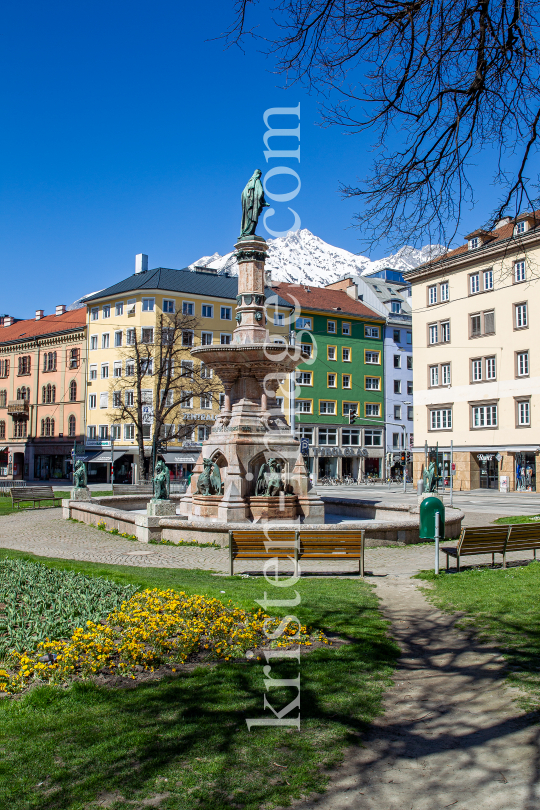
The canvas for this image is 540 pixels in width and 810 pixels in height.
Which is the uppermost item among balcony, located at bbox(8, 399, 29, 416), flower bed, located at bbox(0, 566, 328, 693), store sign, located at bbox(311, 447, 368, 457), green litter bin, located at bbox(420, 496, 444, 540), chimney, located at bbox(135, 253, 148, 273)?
chimney, located at bbox(135, 253, 148, 273)

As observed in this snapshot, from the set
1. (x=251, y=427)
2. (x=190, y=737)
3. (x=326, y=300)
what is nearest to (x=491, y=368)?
(x=326, y=300)

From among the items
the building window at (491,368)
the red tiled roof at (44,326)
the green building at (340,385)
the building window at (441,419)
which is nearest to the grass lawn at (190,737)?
the building window at (491,368)

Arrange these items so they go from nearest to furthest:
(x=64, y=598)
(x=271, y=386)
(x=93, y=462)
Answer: (x=64, y=598) < (x=271, y=386) < (x=93, y=462)

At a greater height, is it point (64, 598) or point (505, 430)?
point (505, 430)

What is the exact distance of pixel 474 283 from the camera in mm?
48594

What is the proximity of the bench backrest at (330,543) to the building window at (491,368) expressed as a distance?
125 ft

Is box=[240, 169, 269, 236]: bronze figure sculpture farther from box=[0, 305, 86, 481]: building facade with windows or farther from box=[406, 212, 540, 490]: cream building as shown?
box=[0, 305, 86, 481]: building facade with windows

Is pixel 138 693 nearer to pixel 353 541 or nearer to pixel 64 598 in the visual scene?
pixel 64 598

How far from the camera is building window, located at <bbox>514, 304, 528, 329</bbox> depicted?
4475 cm

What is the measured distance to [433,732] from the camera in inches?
195

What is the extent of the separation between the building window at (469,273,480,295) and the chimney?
106 feet

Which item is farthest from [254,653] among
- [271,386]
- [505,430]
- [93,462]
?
[93,462]

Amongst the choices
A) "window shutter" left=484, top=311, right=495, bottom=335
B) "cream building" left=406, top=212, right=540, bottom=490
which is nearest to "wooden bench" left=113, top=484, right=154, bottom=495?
"cream building" left=406, top=212, right=540, bottom=490

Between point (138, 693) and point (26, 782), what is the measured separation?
1568 millimetres
